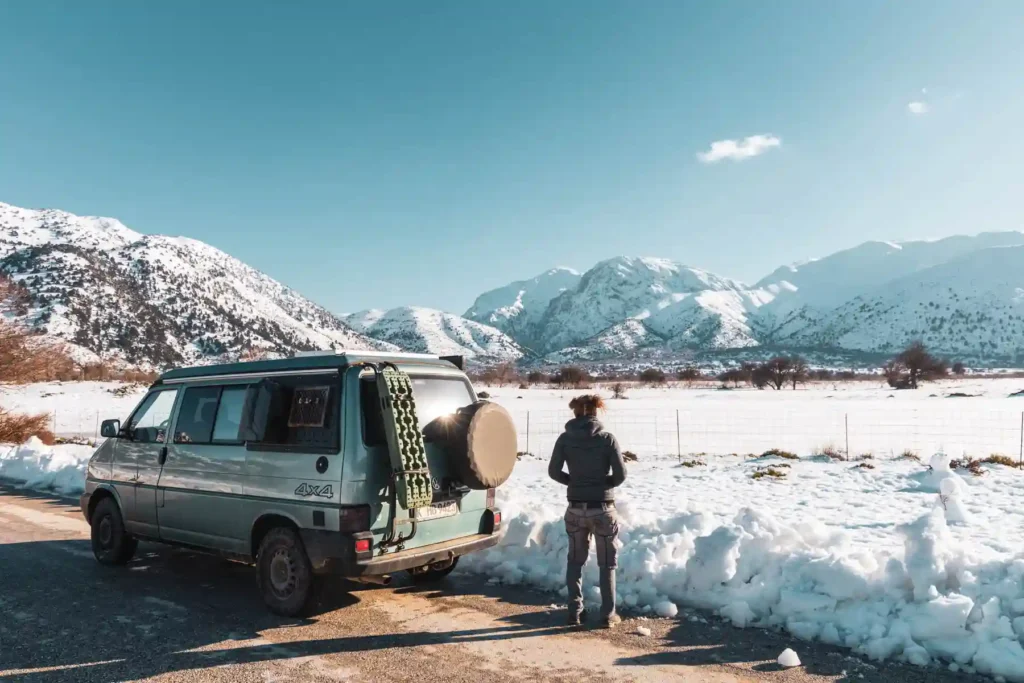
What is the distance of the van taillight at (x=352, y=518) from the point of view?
223 inches

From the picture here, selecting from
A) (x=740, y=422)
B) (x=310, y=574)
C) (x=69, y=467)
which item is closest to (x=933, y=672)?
(x=310, y=574)

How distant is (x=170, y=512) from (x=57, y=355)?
23.0m

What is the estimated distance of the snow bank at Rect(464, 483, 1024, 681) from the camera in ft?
17.3

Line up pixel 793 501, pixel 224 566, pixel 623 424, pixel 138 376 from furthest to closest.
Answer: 1. pixel 138 376
2. pixel 623 424
3. pixel 793 501
4. pixel 224 566

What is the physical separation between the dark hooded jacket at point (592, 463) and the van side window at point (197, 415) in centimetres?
364

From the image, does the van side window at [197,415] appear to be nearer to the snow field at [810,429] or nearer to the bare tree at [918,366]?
the snow field at [810,429]

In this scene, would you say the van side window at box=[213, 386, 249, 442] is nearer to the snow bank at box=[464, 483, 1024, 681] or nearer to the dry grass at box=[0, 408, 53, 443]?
the snow bank at box=[464, 483, 1024, 681]

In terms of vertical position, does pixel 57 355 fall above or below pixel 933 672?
above

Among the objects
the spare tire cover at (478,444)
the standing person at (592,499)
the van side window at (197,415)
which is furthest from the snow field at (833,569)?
the van side window at (197,415)

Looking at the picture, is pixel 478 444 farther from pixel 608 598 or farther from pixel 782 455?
pixel 782 455

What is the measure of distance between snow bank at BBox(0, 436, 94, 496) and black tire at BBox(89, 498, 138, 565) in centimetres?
619

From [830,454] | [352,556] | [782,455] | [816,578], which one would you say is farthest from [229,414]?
[830,454]

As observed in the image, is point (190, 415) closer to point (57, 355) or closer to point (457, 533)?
point (457, 533)

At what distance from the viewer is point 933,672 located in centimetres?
500
